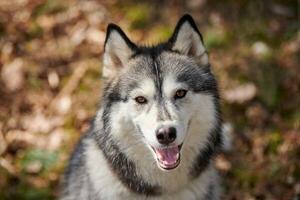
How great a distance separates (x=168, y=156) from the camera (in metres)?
4.17

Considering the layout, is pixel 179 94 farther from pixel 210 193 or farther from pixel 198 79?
pixel 210 193

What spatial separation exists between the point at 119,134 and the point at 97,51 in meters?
3.16

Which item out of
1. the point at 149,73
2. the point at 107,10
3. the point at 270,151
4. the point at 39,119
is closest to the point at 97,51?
the point at 107,10

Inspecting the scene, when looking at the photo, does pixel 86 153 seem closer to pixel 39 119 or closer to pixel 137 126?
pixel 137 126

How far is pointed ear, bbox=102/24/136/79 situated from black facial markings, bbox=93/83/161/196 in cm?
23

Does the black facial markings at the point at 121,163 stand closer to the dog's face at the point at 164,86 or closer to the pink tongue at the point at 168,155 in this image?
the dog's face at the point at 164,86

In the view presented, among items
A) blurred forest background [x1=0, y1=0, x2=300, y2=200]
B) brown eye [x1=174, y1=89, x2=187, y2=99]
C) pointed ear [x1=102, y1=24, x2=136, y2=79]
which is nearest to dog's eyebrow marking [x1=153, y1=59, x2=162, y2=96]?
brown eye [x1=174, y1=89, x2=187, y2=99]

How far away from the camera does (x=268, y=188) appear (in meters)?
5.80

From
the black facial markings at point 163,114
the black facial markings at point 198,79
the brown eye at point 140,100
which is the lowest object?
the black facial markings at point 163,114

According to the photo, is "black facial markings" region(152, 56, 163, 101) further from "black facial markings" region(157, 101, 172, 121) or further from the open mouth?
the open mouth

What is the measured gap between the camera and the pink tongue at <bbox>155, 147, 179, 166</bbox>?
13.6 ft

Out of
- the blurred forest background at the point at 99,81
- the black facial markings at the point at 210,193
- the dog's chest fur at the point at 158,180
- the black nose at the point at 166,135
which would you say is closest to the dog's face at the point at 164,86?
the black nose at the point at 166,135

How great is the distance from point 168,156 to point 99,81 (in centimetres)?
294

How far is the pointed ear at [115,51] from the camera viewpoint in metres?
4.38
